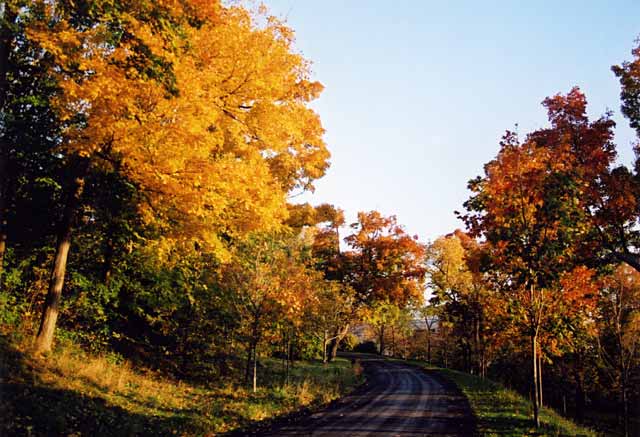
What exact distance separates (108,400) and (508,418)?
39.4ft

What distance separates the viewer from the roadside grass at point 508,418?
1173cm

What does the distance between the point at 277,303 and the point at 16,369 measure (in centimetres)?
860

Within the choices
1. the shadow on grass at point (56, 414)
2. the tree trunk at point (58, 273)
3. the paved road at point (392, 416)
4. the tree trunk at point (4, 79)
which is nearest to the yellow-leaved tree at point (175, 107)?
the tree trunk at point (58, 273)

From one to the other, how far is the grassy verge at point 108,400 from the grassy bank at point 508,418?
6252mm

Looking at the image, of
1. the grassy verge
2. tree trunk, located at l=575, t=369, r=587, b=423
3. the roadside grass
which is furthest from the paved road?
tree trunk, located at l=575, t=369, r=587, b=423

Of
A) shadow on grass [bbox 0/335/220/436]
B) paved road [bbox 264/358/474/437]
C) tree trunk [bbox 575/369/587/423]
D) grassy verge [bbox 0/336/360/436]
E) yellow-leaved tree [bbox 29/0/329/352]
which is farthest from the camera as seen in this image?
tree trunk [bbox 575/369/587/423]

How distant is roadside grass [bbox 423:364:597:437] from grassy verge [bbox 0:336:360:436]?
6247mm

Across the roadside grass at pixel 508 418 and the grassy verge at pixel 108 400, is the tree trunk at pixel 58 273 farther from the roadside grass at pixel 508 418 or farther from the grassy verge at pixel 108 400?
the roadside grass at pixel 508 418

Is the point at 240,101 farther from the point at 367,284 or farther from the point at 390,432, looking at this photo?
the point at 367,284

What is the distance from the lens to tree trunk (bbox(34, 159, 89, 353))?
11.5m

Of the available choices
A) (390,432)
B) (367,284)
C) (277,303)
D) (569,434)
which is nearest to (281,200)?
(277,303)

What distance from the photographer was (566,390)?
3628cm

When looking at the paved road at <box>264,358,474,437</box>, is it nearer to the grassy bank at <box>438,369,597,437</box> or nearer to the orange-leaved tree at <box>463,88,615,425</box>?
the grassy bank at <box>438,369,597,437</box>

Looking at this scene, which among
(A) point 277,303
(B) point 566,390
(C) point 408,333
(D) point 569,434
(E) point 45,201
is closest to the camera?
(D) point 569,434
